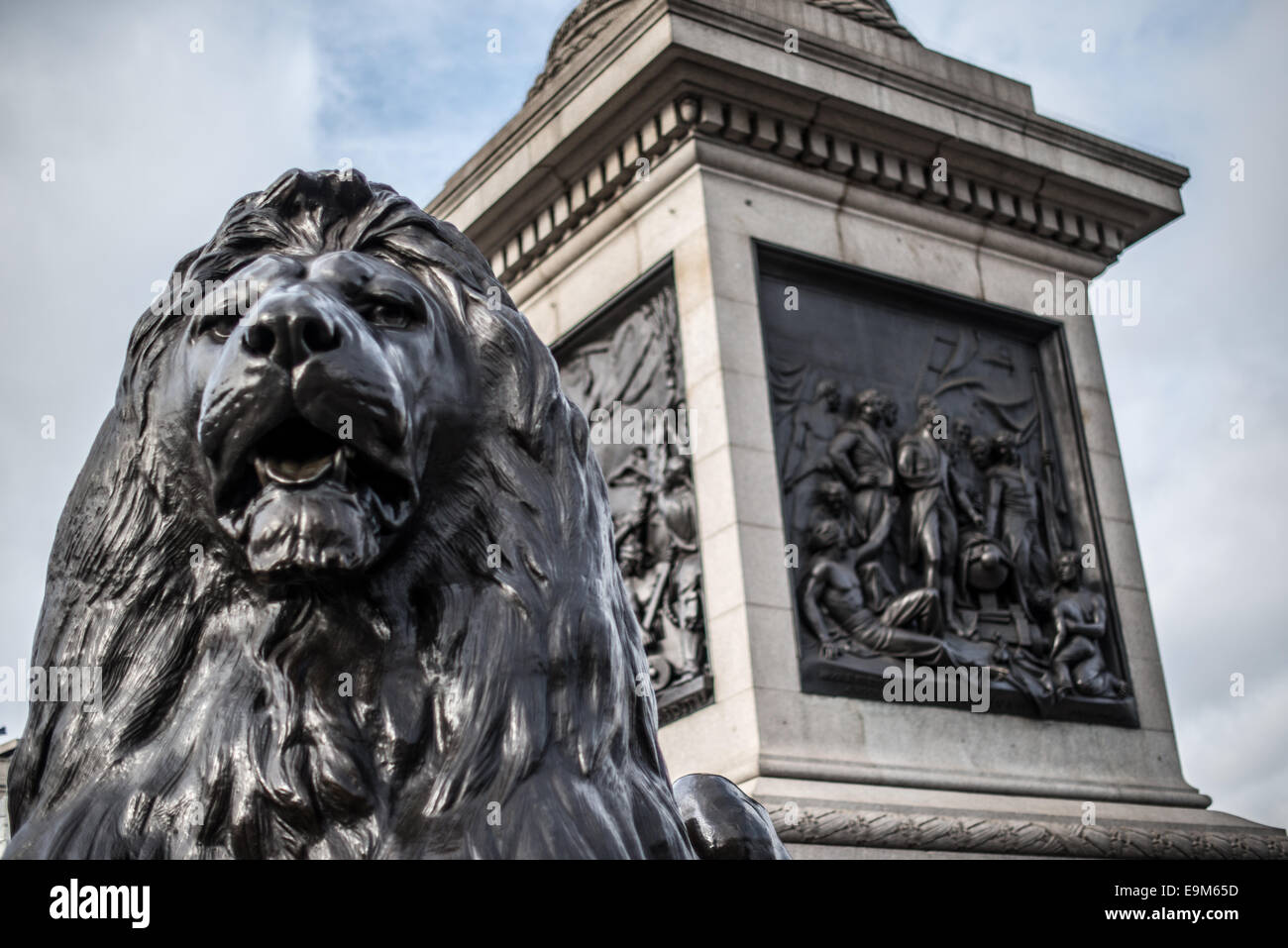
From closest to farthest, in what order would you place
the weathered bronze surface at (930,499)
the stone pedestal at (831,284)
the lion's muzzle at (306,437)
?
the lion's muzzle at (306,437) → the stone pedestal at (831,284) → the weathered bronze surface at (930,499)

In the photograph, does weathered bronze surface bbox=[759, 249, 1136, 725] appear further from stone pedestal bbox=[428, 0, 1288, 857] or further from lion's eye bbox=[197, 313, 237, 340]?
lion's eye bbox=[197, 313, 237, 340]

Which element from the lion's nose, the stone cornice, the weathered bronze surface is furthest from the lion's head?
the stone cornice

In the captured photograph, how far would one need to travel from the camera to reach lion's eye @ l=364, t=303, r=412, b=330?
2.04 metres

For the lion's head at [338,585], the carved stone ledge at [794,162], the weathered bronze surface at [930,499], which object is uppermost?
the carved stone ledge at [794,162]

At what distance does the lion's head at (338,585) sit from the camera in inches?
73.2

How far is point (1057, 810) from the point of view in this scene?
7.46m

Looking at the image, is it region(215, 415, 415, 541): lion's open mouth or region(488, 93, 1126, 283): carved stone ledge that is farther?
region(488, 93, 1126, 283): carved stone ledge

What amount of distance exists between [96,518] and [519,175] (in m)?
6.92

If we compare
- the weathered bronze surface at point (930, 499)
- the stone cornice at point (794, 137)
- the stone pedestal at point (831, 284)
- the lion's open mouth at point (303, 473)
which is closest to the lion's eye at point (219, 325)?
the lion's open mouth at point (303, 473)

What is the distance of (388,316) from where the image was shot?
2.04 meters

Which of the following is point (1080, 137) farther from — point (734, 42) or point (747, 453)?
point (747, 453)

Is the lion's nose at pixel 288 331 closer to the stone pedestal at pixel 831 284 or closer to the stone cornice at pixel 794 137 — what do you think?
the stone pedestal at pixel 831 284

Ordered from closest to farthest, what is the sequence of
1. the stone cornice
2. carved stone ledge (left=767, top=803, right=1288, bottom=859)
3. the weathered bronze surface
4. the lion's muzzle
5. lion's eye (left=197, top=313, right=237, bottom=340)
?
the lion's muzzle, lion's eye (left=197, top=313, right=237, bottom=340), carved stone ledge (left=767, top=803, right=1288, bottom=859), the weathered bronze surface, the stone cornice
